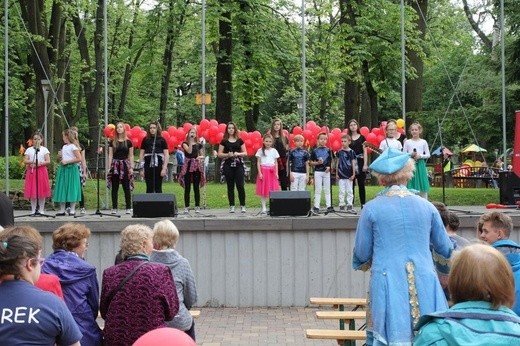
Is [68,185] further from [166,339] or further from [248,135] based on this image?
[166,339]

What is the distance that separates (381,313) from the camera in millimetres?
5793

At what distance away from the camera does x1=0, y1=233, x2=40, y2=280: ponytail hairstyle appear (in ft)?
14.4

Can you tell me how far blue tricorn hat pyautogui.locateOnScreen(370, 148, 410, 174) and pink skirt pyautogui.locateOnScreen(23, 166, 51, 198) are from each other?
10844mm

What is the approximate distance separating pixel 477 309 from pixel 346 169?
12.4 meters

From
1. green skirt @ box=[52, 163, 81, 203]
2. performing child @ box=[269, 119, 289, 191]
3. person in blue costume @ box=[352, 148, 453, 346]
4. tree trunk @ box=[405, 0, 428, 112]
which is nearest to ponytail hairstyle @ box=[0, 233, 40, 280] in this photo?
person in blue costume @ box=[352, 148, 453, 346]

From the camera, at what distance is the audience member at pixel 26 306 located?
4.31 metres

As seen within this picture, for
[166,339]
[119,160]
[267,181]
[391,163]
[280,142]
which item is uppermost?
[280,142]

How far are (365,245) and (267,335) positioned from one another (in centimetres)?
562

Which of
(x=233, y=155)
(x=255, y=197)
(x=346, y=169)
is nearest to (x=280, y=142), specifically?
(x=233, y=155)

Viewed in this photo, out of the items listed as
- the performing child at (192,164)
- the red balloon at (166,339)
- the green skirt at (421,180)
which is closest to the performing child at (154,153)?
the performing child at (192,164)

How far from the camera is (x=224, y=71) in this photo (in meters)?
27.3

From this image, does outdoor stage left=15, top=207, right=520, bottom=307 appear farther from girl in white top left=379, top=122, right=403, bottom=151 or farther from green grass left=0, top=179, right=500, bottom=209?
green grass left=0, top=179, right=500, bottom=209

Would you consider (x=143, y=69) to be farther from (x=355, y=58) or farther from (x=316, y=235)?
(x=316, y=235)

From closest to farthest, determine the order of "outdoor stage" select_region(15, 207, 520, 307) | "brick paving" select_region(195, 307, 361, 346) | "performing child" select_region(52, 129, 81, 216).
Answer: "brick paving" select_region(195, 307, 361, 346)
"outdoor stage" select_region(15, 207, 520, 307)
"performing child" select_region(52, 129, 81, 216)
